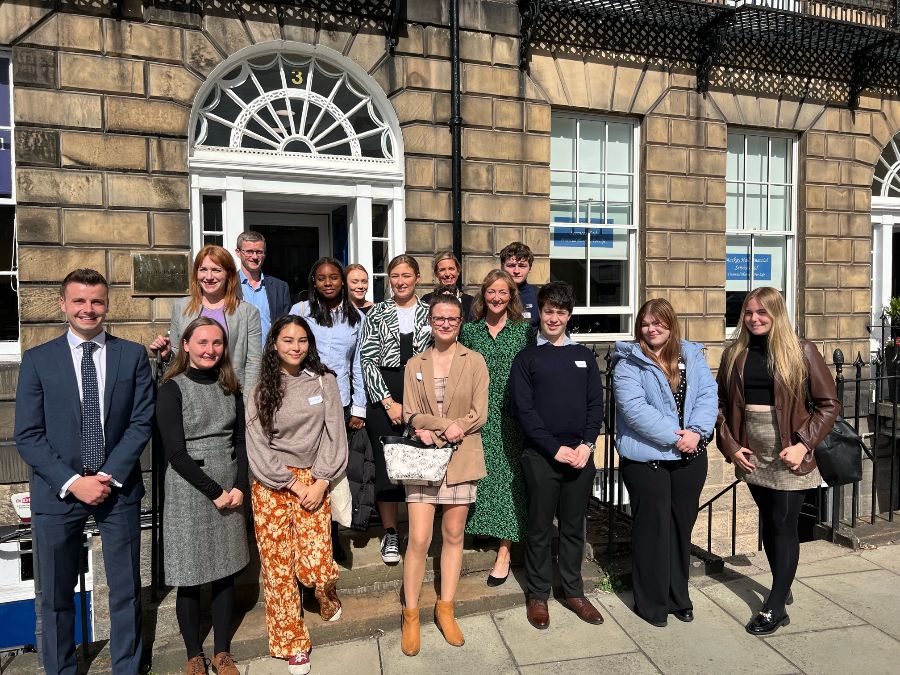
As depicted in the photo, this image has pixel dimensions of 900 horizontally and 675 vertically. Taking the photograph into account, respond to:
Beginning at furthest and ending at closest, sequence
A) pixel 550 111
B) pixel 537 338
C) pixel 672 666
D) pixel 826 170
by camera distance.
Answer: pixel 826 170
pixel 550 111
pixel 537 338
pixel 672 666

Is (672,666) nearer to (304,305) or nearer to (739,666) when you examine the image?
(739,666)

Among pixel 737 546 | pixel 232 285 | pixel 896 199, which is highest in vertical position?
pixel 896 199

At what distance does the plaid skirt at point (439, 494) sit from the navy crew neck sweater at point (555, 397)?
492 millimetres

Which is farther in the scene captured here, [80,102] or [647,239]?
[647,239]

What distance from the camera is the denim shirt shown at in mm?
4117

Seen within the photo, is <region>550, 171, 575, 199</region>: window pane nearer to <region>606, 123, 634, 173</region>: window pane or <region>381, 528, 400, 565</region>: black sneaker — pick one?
<region>606, 123, 634, 173</region>: window pane

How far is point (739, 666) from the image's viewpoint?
3426 mm

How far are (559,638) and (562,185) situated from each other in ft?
19.1

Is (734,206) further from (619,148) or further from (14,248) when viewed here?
(14,248)

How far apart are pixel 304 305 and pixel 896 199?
974 centimetres

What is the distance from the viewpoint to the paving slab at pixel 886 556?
15.7 ft

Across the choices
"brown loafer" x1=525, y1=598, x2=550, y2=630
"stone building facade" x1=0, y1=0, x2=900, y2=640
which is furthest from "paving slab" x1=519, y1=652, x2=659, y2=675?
"stone building facade" x1=0, y1=0, x2=900, y2=640

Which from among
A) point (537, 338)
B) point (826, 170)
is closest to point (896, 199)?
point (826, 170)

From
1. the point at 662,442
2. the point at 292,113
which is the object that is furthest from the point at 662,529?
the point at 292,113
